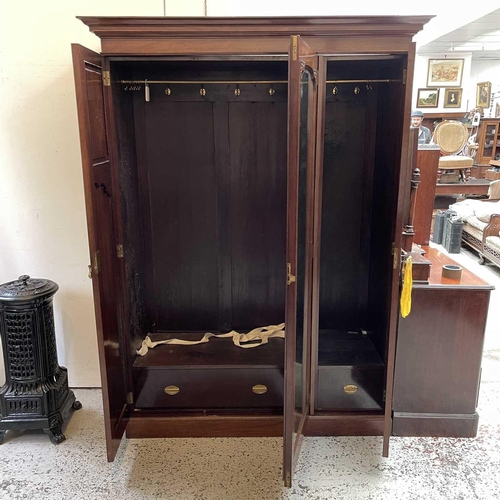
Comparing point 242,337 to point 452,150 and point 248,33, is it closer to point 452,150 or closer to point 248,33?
point 248,33

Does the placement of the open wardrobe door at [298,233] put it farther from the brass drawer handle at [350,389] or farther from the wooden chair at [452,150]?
the wooden chair at [452,150]

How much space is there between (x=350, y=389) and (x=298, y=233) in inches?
38.6

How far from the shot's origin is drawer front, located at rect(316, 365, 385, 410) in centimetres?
234

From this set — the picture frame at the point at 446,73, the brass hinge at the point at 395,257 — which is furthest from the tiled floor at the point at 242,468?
the picture frame at the point at 446,73

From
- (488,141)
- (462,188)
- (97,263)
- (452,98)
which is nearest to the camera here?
(97,263)

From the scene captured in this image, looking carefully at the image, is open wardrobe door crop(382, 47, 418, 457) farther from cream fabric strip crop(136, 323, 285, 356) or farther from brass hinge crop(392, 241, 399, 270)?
cream fabric strip crop(136, 323, 285, 356)

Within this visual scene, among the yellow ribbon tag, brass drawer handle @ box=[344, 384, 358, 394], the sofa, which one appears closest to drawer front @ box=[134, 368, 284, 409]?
brass drawer handle @ box=[344, 384, 358, 394]

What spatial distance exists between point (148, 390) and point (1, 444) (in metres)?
0.79

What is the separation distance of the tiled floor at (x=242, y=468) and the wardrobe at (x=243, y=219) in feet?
0.42

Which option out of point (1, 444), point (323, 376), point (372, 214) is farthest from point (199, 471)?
point (372, 214)

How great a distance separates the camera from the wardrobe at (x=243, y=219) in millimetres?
1917

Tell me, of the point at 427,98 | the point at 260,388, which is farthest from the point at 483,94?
the point at 260,388

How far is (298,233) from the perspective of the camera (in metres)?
1.90

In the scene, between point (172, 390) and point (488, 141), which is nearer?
point (172, 390)
